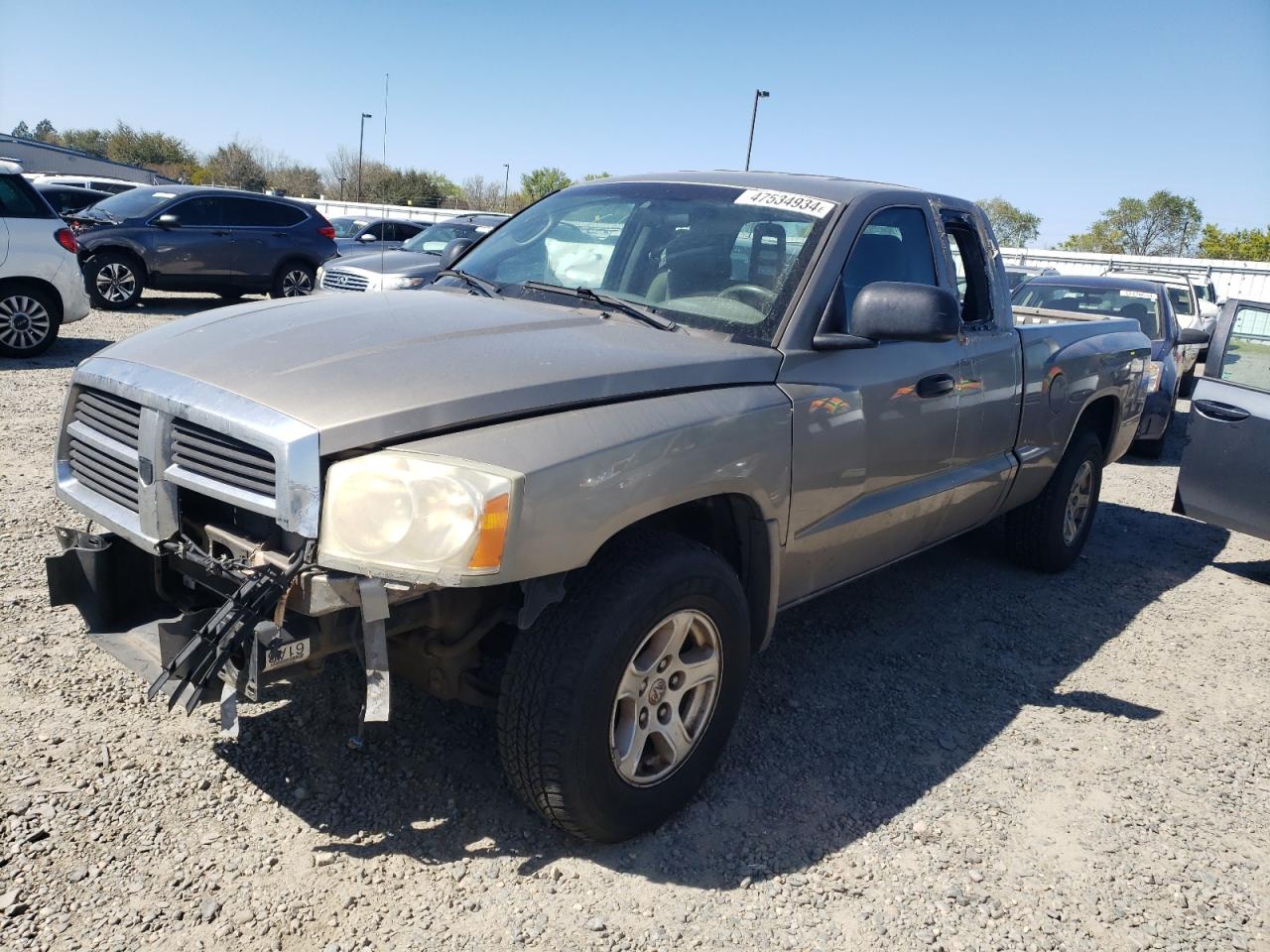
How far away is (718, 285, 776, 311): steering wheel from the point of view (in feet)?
11.0

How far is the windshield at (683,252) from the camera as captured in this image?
3381mm

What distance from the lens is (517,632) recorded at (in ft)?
8.60

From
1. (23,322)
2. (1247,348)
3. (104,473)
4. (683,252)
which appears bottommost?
(23,322)

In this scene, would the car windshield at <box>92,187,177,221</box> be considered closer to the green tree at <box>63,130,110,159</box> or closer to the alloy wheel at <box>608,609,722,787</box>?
the alloy wheel at <box>608,609,722,787</box>

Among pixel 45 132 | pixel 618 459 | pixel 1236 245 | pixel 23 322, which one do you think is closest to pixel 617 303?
pixel 618 459

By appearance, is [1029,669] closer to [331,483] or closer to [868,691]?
[868,691]

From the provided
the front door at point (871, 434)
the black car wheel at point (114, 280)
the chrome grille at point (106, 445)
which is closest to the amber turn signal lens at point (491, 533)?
the chrome grille at point (106, 445)

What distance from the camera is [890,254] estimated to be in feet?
12.6

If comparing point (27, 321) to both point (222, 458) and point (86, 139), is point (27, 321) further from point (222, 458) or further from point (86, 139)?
point (86, 139)

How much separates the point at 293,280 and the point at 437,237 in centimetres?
259

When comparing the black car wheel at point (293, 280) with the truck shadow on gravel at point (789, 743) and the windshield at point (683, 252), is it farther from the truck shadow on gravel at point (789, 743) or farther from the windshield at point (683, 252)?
the truck shadow on gravel at point (789, 743)

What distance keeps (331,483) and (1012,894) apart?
221 centimetres

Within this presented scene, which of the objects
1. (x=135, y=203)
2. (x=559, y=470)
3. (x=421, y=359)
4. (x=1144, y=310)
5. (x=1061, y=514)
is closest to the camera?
(x=559, y=470)

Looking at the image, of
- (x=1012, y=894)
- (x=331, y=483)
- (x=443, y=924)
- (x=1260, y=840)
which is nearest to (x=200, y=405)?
(x=331, y=483)
